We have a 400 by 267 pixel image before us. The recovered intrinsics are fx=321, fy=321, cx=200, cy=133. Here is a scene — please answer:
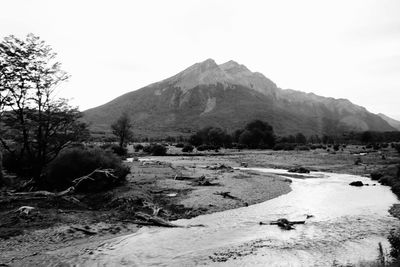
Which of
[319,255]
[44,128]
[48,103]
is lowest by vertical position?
[319,255]

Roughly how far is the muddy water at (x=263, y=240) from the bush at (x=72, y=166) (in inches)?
Result: 488

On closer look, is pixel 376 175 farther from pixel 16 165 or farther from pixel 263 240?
pixel 16 165

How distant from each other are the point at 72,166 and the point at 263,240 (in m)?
18.9

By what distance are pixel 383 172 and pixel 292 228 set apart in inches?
1141

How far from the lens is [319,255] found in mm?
15359

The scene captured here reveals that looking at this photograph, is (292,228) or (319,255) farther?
(292,228)

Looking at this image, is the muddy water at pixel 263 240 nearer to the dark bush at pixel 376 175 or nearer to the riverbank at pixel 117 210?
the riverbank at pixel 117 210

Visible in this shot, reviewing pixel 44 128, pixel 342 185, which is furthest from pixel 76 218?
pixel 342 185

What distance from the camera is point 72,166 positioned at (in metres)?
28.8

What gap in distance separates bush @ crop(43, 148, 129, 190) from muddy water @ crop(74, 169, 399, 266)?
40.6 ft

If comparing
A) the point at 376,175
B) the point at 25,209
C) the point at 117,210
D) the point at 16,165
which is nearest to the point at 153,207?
the point at 117,210

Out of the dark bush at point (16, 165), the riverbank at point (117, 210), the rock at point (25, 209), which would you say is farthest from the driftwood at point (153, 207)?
the dark bush at point (16, 165)

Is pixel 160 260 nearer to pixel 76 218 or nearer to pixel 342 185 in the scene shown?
pixel 76 218

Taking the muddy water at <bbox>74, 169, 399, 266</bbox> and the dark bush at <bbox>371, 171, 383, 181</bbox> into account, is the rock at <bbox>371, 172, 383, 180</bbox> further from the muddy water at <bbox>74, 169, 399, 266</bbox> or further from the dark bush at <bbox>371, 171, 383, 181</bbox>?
the muddy water at <bbox>74, 169, 399, 266</bbox>
